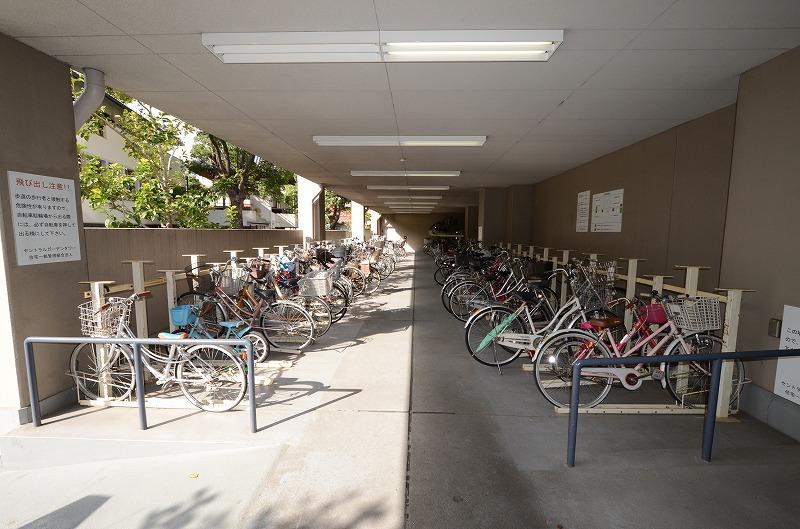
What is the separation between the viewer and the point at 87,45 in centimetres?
281

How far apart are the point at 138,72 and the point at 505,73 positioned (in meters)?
3.06

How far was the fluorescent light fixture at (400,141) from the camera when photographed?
540 centimetres

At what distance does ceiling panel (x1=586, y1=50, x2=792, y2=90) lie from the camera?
2842 mm

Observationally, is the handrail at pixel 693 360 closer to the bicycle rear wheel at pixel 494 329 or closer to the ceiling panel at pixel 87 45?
the bicycle rear wheel at pixel 494 329

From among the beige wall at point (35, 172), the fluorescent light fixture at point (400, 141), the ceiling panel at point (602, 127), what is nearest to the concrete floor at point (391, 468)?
the beige wall at point (35, 172)

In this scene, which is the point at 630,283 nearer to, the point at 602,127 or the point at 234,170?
the point at 602,127

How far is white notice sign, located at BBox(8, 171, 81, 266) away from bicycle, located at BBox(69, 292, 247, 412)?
18.5 inches

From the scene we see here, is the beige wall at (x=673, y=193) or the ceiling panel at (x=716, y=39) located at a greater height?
the ceiling panel at (x=716, y=39)

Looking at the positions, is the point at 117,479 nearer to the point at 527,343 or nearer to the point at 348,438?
the point at 348,438

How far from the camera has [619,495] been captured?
Answer: 2.19 meters

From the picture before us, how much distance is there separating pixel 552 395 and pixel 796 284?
1921 mm

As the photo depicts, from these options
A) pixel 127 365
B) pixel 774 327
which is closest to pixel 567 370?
pixel 774 327

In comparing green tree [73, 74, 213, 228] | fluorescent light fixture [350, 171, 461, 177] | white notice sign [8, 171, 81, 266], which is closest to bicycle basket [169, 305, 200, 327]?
white notice sign [8, 171, 81, 266]

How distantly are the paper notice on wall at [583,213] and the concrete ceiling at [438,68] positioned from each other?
1.83 m
